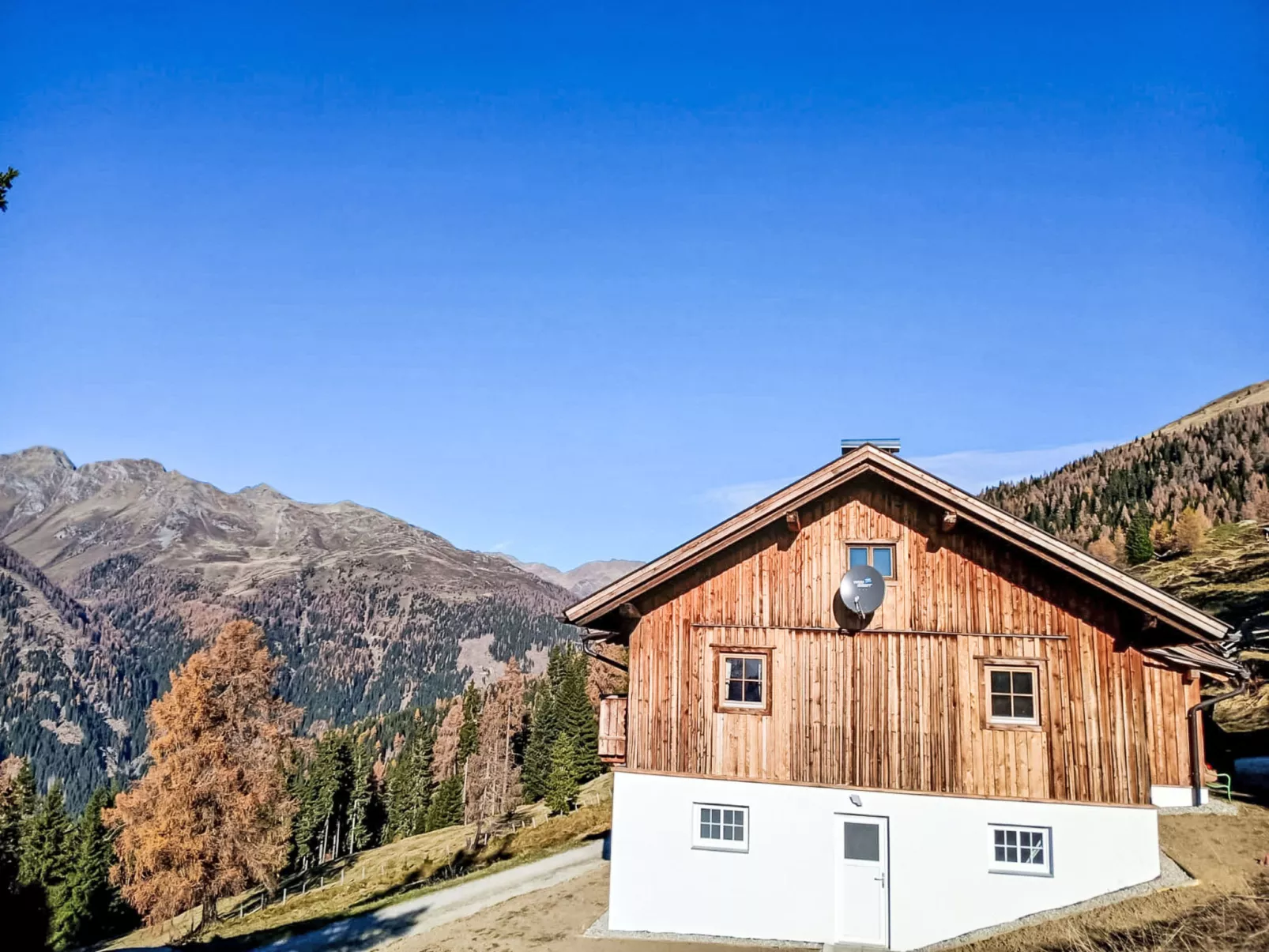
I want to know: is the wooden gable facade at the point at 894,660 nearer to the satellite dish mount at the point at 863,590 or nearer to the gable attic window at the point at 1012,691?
the gable attic window at the point at 1012,691

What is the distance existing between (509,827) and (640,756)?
55504mm

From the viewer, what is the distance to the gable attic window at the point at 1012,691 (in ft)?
59.1

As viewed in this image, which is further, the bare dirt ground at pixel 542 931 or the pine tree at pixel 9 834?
the pine tree at pixel 9 834

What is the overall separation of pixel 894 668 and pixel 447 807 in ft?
264

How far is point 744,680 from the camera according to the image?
63.8ft

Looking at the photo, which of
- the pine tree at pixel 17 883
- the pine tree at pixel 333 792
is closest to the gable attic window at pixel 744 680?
the pine tree at pixel 17 883

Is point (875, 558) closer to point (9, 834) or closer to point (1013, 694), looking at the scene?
point (1013, 694)

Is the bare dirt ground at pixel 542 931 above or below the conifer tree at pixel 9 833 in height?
Answer: above

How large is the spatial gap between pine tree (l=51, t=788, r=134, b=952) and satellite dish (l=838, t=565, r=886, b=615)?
72.2 metres

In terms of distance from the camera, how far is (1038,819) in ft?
57.0

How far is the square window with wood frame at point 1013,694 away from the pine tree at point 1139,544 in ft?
269

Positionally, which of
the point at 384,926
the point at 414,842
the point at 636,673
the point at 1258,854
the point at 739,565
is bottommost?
the point at 414,842

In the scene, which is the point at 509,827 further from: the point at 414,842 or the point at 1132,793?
the point at 1132,793

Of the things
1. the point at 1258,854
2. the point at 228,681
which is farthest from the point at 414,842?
the point at 1258,854
